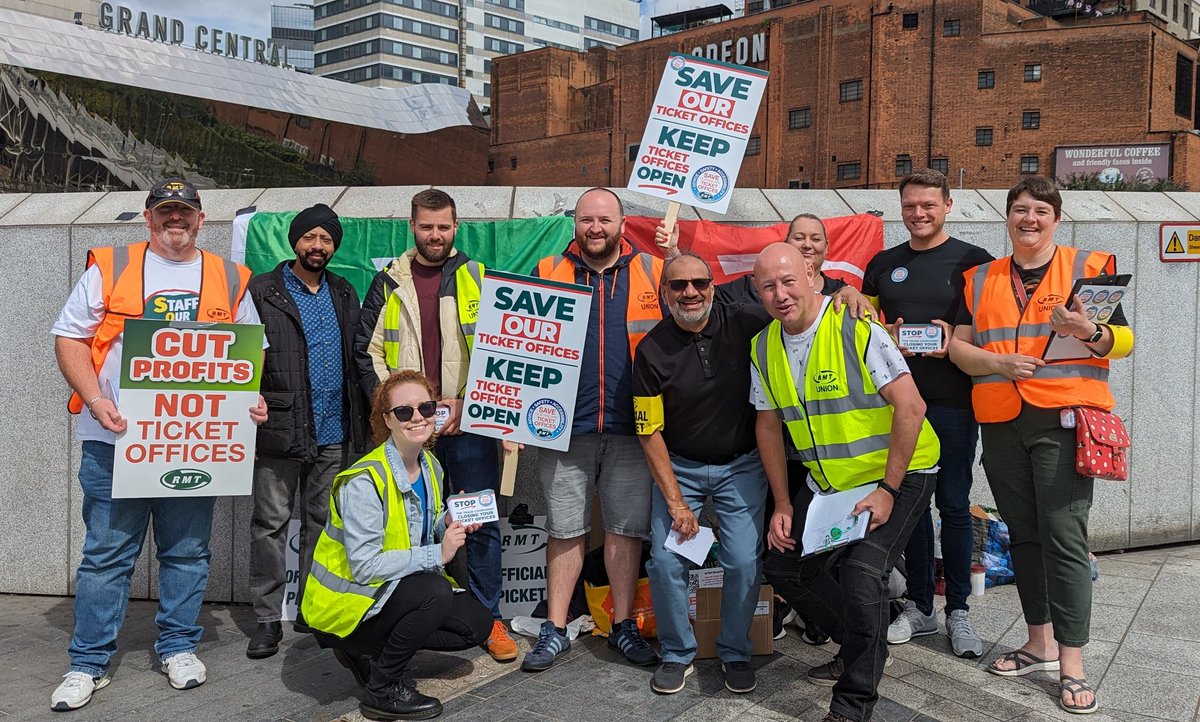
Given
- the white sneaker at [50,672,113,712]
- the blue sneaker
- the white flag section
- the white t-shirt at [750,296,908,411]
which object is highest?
the white flag section

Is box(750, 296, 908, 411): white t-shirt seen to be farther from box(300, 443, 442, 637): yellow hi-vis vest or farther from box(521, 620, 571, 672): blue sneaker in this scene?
box(300, 443, 442, 637): yellow hi-vis vest

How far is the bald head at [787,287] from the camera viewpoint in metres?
3.92

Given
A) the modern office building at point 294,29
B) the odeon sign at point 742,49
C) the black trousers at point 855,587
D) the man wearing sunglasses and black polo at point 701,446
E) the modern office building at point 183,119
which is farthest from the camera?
the modern office building at point 294,29

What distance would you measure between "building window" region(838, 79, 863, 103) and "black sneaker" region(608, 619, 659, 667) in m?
50.4

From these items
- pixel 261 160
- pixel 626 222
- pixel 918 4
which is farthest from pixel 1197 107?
pixel 626 222

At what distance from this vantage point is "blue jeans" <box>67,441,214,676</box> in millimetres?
4277

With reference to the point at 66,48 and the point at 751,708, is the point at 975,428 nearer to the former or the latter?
the point at 751,708

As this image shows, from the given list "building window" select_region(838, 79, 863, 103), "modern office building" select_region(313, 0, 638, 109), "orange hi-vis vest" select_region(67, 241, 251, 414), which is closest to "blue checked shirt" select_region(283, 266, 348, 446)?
"orange hi-vis vest" select_region(67, 241, 251, 414)

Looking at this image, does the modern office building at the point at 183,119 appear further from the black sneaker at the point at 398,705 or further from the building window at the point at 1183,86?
the building window at the point at 1183,86

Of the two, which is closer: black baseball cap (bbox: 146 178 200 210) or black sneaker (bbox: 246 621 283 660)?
black baseball cap (bbox: 146 178 200 210)

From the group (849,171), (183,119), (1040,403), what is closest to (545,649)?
(1040,403)

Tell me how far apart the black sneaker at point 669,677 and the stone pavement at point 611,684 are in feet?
0.16

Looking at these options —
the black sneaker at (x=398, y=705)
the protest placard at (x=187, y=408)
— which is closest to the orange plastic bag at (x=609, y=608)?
the black sneaker at (x=398, y=705)

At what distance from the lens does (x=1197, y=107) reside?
5356 centimetres
